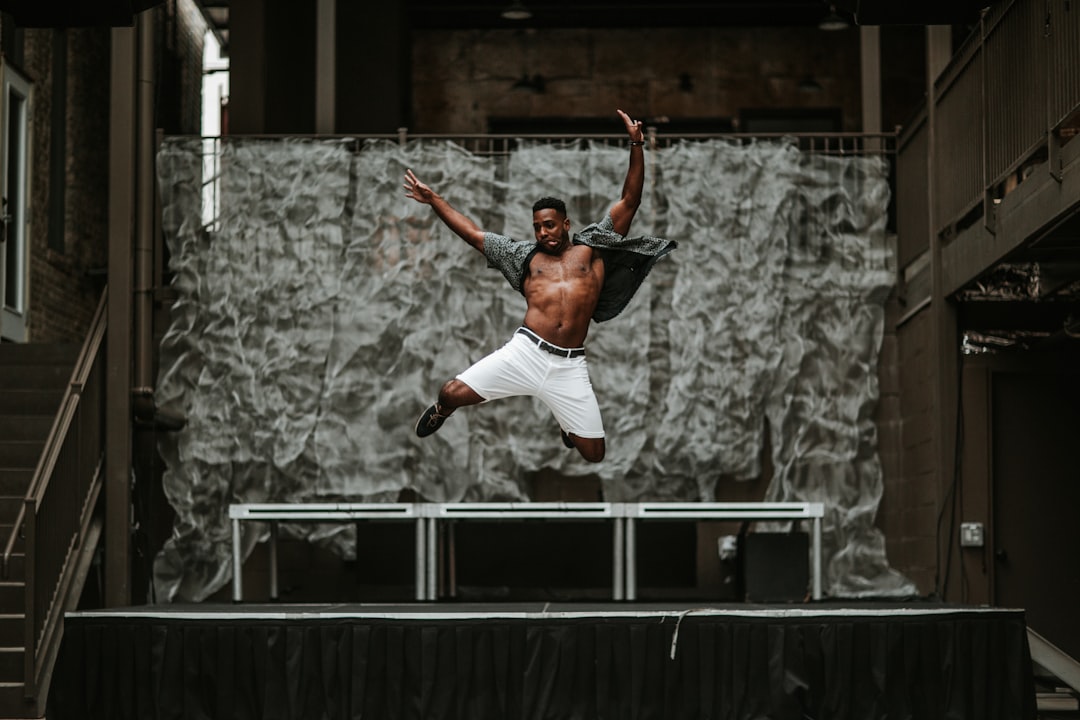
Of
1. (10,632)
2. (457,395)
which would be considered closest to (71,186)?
(10,632)

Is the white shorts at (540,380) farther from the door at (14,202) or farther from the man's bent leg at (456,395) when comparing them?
the door at (14,202)

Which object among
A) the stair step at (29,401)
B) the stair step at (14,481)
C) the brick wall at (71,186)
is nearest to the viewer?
the stair step at (14,481)

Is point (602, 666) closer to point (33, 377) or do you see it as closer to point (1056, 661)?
point (1056, 661)

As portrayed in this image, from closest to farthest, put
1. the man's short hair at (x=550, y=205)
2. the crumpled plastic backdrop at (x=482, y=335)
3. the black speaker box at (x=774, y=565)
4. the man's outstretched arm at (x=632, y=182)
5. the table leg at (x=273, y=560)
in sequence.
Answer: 1. the man's outstretched arm at (x=632, y=182)
2. the man's short hair at (x=550, y=205)
3. the black speaker box at (x=774, y=565)
4. the table leg at (x=273, y=560)
5. the crumpled plastic backdrop at (x=482, y=335)

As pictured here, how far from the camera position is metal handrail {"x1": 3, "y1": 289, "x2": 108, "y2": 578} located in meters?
9.48

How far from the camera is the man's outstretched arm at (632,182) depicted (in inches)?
280

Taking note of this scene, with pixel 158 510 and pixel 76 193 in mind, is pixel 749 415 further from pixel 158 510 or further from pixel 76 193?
pixel 76 193

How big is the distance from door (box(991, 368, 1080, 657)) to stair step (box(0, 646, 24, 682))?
269 inches

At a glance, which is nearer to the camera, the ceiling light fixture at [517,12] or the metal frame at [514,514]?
the metal frame at [514,514]

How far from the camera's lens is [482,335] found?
11.9 m

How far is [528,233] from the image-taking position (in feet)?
39.1

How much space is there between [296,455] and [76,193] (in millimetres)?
4267

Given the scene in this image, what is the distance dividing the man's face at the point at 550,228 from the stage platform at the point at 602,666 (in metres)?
1.93

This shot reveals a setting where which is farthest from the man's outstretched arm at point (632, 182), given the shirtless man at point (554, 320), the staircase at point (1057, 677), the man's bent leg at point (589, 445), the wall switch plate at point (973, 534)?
the wall switch plate at point (973, 534)
